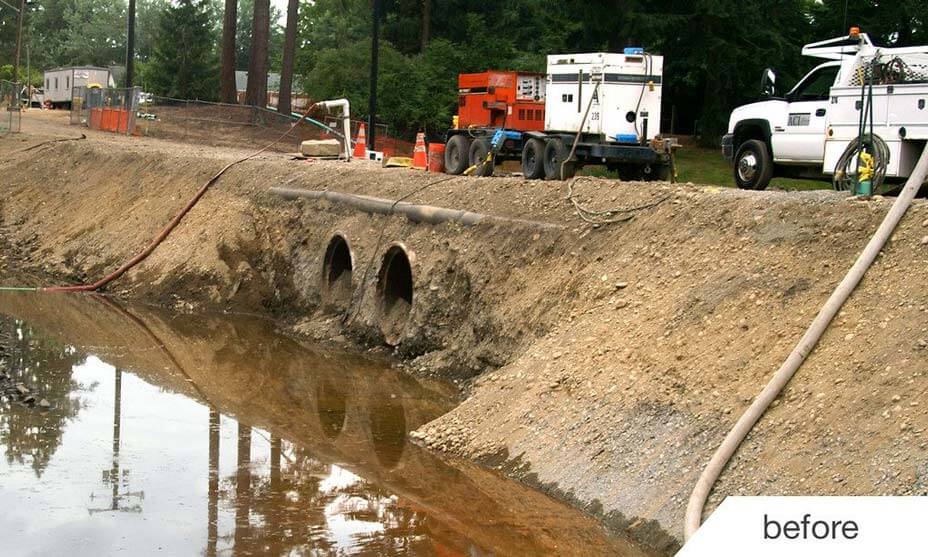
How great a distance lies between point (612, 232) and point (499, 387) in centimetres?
302

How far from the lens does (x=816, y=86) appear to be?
18.9 metres

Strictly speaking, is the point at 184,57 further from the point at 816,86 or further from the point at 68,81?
the point at 816,86

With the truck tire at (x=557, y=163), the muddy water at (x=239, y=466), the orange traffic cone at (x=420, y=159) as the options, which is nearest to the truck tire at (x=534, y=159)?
the truck tire at (x=557, y=163)

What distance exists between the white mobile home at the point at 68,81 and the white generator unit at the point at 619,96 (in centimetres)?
5780

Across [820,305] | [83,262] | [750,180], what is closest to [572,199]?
[750,180]

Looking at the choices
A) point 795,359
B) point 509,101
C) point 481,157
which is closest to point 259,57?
point 509,101

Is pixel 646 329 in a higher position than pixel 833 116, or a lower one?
lower

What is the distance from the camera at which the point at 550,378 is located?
13.1 meters

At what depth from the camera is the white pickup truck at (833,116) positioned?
1570 cm

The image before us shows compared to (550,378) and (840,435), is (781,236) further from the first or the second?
(840,435)

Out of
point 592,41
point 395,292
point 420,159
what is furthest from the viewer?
point 592,41

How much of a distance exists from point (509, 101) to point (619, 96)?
10.7 feet

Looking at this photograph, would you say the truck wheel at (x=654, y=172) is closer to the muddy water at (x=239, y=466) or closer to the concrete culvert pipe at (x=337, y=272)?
the concrete culvert pipe at (x=337, y=272)

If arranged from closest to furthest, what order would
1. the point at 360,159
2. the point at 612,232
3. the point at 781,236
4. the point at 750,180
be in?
the point at 781,236
the point at 612,232
the point at 750,180
the point at 360,159
